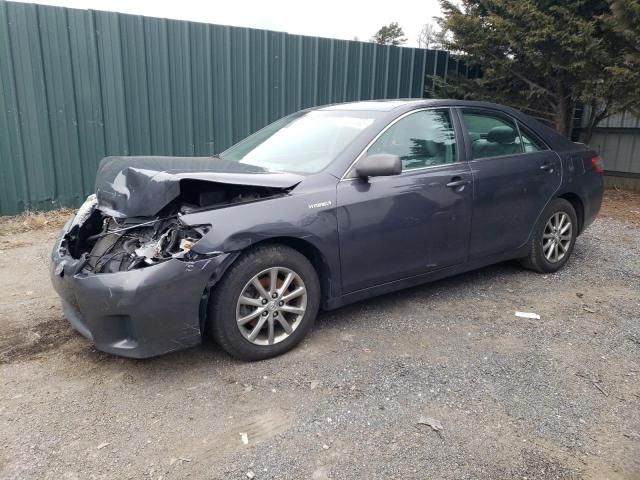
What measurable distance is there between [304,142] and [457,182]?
4.04ft

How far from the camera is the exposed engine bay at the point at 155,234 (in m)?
3.02

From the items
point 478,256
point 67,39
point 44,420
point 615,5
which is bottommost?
point 44,420

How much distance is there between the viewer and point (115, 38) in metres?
7.08

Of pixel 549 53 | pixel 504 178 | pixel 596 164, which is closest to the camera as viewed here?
pixel 504 178

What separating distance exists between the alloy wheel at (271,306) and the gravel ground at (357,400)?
0.64ft

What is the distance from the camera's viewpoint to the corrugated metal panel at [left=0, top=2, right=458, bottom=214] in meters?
6.66

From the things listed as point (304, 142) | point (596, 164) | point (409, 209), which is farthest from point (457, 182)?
point (596, 164)

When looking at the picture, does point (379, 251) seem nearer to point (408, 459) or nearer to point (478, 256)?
point (478, 256)

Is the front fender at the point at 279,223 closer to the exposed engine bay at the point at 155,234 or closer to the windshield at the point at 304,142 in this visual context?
the exposed engine bay at the point at 155,234

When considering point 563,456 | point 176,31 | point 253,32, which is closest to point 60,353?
point 563,456

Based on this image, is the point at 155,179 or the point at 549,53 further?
the point at 549,53

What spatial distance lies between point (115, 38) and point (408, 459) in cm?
673

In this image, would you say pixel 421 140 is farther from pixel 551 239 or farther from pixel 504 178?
pixel 551 239

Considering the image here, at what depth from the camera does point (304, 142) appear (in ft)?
13.4
